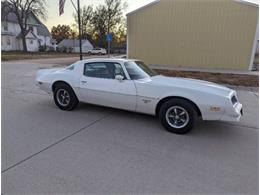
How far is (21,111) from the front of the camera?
506 cm

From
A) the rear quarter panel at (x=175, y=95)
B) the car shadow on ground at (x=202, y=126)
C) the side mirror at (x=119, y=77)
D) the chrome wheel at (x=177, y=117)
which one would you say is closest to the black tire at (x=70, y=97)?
the car shadow on ground at (x=202, y=126)

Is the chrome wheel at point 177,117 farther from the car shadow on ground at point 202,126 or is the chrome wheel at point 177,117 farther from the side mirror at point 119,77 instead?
the side mirror at point 119,77

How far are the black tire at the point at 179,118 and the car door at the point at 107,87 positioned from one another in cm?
69

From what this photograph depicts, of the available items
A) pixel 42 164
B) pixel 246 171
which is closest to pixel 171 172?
pixel 246 171

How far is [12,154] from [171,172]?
2260 mm

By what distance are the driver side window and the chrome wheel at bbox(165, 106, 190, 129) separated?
1.31 meters

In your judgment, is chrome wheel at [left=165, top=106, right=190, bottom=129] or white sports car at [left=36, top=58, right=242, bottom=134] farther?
chrome wheel at [left=165, top=106, right=190, bottom=129]

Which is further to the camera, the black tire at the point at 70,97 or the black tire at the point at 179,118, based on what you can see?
the black tire at the point at 70,97

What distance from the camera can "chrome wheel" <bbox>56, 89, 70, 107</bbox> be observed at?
5.23 meters

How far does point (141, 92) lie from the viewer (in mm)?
4230

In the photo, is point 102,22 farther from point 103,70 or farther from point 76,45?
point 103,70

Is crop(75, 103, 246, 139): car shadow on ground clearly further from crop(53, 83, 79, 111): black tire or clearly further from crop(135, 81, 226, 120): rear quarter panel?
crop(135, 81, 226, 120): rear quarter panel

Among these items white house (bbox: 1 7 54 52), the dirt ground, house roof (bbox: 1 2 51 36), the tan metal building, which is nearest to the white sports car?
the dirt ground

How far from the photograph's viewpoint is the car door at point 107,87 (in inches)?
173
